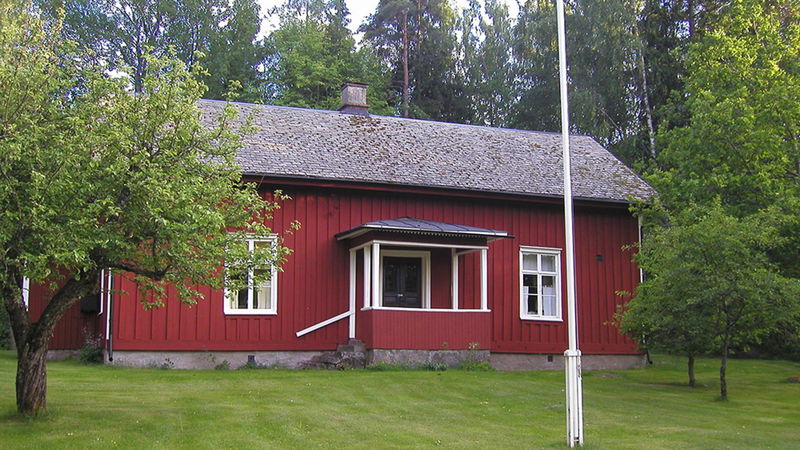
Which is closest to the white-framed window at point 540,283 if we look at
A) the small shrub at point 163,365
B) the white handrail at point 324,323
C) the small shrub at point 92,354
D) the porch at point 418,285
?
the porch at point 418,285

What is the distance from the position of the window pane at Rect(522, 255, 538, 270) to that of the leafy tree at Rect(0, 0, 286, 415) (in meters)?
10.5

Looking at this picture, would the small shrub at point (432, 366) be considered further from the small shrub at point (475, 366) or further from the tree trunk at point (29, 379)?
the tree trunk at point (29, 379)

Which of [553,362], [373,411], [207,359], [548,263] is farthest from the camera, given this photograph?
[548,263]

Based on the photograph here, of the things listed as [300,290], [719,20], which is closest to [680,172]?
[300,290]

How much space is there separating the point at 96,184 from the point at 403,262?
10.6 meters

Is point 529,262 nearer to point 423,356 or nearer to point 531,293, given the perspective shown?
point 531,293

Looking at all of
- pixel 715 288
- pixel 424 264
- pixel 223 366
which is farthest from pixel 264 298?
pixel 715 288

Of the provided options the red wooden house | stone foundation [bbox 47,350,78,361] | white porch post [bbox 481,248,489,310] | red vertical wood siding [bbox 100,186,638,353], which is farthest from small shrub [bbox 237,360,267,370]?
white porch post [bbox 481,248,489,310]

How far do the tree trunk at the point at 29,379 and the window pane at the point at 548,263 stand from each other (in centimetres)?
1301

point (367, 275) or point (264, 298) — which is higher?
point (367, 275)

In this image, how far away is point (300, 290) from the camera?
18031 mm

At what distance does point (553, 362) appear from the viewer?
65.2ft

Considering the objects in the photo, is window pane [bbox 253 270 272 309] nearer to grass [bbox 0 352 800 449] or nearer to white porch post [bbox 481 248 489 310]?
grass [bbox 0 352 800 449]

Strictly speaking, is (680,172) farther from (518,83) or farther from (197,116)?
(518,83)
